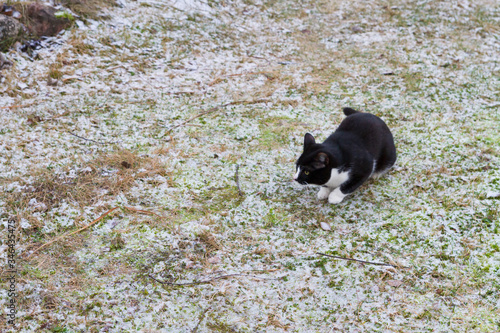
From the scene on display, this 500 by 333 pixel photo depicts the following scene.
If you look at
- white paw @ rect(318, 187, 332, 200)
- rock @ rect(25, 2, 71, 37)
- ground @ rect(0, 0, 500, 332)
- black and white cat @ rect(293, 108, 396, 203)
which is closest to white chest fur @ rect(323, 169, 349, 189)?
black and white cat @ rect(293, 108, 396, 203)

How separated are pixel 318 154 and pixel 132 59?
413 centimetres

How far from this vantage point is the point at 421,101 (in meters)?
6.19

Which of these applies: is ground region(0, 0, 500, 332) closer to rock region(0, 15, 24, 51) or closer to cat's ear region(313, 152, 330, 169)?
rock region(0, 15, 24, 51)

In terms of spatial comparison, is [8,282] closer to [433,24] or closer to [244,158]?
[244,158]

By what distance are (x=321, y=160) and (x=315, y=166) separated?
0.10 metres

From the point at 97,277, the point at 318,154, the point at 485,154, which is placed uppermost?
the point at 318,154

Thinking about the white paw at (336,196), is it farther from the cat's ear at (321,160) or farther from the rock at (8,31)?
→ the rock at (8,31)

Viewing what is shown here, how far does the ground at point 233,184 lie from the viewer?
10.3 feet

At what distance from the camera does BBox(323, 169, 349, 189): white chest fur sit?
411cm

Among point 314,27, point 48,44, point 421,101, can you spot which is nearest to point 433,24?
point 314,27

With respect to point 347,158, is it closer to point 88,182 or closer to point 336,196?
point 336,196

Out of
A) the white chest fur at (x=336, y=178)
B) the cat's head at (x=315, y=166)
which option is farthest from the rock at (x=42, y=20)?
the white chest fur at (x=336, y=178)

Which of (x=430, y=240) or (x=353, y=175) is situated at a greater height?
(x=353, y=175)

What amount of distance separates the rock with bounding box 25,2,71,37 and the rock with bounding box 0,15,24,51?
209 mm
